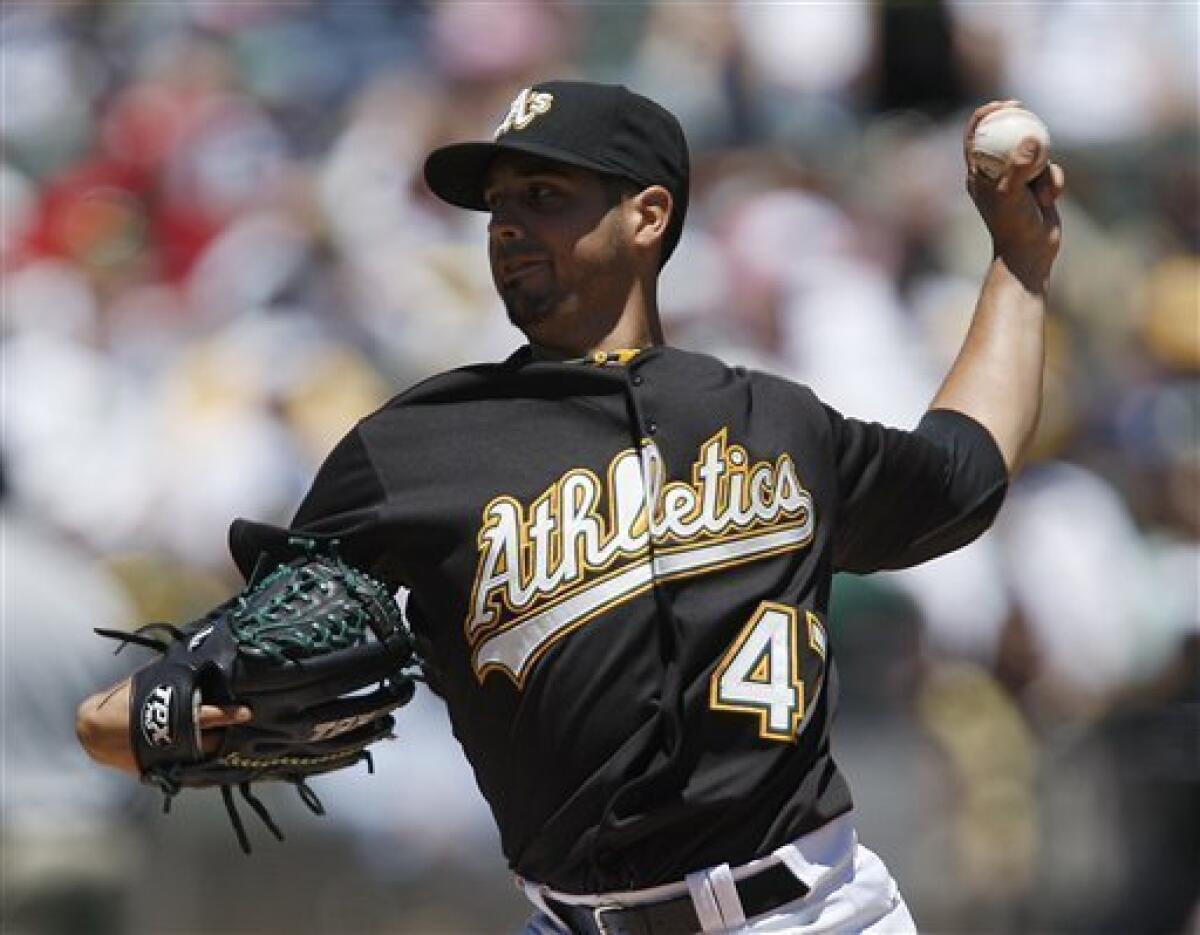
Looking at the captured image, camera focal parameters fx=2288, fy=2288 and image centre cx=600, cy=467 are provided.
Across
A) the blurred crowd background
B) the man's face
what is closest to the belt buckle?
the man's face

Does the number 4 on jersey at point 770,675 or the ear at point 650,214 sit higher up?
the ear at point 650,214

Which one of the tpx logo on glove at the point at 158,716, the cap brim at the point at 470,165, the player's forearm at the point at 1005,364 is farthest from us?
the player's forearm at the point at 1005,364

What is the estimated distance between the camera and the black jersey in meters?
2.98

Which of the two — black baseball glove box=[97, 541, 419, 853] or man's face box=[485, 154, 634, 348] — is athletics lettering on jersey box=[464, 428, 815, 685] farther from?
man's face box=[485, 154, 634, 348]

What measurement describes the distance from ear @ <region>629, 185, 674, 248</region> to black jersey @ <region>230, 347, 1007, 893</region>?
23 centimetres

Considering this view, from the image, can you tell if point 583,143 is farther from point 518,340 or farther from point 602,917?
point 518,340

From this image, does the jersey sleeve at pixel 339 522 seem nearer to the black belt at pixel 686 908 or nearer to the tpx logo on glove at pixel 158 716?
the tpx logo on glove at pixel 158 716

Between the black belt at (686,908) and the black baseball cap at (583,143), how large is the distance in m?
0.94

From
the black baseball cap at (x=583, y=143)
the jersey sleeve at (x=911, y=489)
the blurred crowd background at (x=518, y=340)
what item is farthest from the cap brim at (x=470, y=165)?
the blurred crowd background at (x=518, y=340)

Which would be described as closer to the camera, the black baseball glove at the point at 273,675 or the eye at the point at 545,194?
the black baseball glove at the point at 273,675

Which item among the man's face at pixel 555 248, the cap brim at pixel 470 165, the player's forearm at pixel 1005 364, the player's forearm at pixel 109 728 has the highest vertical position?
the cap brim at pixel 470 165

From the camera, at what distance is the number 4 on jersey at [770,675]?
9.82ft

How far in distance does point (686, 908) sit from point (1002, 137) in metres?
1.25

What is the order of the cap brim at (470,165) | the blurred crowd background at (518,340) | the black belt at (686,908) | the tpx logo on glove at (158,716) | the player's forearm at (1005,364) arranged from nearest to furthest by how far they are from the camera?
the tpx logo on glove at (158,716), the black belt at (686,908), the cap brim at (470,165), the player's forearm at (1005,364), the blurred crowd background at (518,340)
